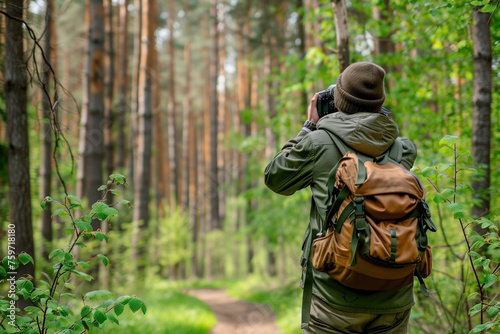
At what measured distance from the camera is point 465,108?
5.03 m

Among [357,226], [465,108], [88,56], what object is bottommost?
[357,226]

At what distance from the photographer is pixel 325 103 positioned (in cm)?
243

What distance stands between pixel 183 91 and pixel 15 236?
27778 millimetres

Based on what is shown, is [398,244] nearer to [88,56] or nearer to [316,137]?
[316,137]

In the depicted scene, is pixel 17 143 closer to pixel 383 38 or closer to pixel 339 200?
pixel 339 200

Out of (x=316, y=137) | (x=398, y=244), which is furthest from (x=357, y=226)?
(x=316, y=137)

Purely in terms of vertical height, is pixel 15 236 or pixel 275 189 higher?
pixel 275 189

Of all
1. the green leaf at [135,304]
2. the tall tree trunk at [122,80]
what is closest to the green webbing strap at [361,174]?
the green leaf at [135,304]

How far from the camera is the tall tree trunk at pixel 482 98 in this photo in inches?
143

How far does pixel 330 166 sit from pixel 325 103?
18.2 inches

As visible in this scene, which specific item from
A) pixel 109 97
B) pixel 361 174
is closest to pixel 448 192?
pixel 361 174

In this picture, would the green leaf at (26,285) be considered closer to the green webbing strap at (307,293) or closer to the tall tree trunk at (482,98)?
the green webbing strap at (307,293)

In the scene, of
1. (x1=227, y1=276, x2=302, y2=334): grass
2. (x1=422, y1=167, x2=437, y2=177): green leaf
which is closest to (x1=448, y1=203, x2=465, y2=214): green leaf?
(x1=422, y1=167, x2=437, y2=177): green leaf

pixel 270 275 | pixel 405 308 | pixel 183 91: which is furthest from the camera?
pixel 183 91
